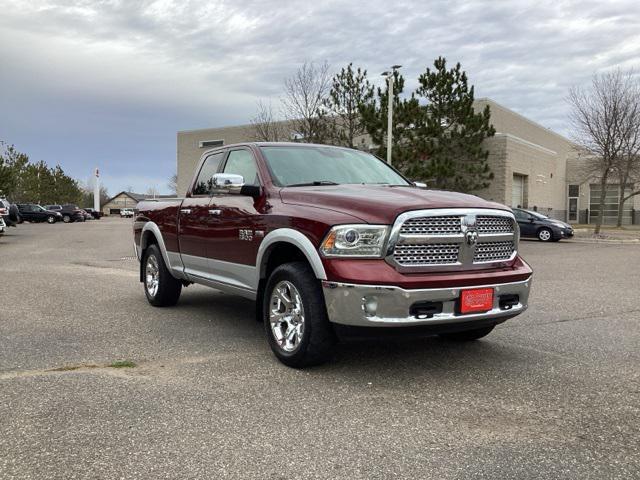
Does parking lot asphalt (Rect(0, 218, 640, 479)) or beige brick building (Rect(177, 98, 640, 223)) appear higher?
beige brick building (Rect(177, 98, 640, 223))

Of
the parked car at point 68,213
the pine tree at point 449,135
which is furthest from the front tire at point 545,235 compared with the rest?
the parked car at point 68,213

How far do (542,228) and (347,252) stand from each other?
73.5ft

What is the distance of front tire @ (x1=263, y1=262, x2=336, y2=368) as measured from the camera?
4.54 metres

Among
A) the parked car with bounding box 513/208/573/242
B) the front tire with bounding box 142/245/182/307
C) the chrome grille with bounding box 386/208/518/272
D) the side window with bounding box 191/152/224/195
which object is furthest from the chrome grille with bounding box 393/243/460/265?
the parked car with bounding box 513/208/573/242

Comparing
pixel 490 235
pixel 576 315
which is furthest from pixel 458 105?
pixel 490 235

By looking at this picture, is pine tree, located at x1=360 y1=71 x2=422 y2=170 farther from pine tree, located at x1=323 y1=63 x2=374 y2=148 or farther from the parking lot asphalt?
the parking lot asphalt

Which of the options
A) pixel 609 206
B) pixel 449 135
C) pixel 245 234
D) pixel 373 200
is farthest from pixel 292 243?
pixel 609 206

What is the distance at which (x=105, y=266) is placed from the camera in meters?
13.3

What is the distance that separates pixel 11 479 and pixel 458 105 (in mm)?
30756

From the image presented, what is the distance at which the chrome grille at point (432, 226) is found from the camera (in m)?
4.37

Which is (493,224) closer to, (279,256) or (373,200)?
(373,200)

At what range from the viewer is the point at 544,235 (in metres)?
24.8

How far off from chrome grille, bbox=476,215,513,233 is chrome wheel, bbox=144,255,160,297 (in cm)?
434

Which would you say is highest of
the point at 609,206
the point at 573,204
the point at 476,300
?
the point at 573,204
